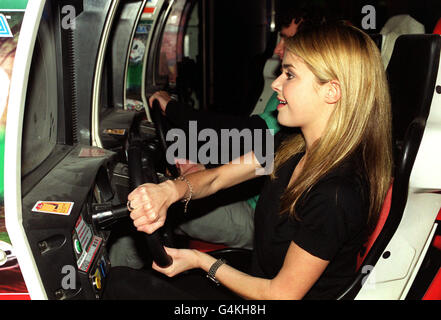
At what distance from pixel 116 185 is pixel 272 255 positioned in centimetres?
66

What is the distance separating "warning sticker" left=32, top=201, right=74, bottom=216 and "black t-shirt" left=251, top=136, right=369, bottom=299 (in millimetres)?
554

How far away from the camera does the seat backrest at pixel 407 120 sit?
3.92ft

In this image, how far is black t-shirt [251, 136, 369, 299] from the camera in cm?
110

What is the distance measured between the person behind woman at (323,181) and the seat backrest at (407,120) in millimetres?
43

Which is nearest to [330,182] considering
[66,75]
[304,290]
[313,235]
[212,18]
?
[313,235]

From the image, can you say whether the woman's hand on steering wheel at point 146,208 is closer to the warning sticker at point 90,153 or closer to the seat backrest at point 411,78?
the warning sticker at point 90,153

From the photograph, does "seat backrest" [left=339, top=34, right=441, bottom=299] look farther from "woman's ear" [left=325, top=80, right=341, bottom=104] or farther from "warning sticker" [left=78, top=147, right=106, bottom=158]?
"warning sticker" [left=78, top=147, right=106, bottom=158]

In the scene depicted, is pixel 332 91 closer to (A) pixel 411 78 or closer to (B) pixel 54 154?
(A) pixel 411 78

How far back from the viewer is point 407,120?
1.32 m

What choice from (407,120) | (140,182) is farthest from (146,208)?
(407,120)

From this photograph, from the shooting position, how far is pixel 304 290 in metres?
A: 1.14

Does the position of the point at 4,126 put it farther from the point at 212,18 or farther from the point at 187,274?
the point at 212,18

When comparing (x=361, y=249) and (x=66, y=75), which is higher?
(x=66, y=75)

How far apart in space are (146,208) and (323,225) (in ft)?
1.41
